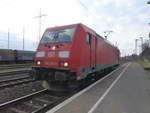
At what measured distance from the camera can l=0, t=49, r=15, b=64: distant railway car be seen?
26.4 meters

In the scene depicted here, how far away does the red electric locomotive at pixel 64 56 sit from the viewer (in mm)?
7457

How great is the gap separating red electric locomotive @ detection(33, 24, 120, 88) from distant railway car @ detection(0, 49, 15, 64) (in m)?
19.7

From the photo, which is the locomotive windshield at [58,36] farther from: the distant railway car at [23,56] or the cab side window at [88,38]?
the distant railway car at [23,56]

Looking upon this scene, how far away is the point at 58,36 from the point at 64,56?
4.65 feet

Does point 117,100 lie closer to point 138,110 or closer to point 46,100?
point 138,110

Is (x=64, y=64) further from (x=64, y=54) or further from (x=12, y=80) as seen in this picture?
(x=12, y=80)

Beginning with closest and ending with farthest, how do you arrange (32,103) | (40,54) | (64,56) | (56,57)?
(32,103), (64,56), (56,57), (40,54)

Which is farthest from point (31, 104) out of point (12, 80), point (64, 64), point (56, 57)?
point (12, 80)

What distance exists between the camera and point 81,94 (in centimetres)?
725

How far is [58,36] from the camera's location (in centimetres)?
855

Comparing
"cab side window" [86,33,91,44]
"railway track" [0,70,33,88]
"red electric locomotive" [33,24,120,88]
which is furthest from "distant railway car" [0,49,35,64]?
"cab side window" [86,33,91,44]

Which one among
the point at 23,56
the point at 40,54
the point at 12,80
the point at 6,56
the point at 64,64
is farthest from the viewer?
the point at 23,56

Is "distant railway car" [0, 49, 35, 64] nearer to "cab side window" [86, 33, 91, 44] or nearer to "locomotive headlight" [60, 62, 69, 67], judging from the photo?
"cab side window" [86, 33, 91, 44]

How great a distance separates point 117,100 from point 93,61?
3.65 m
